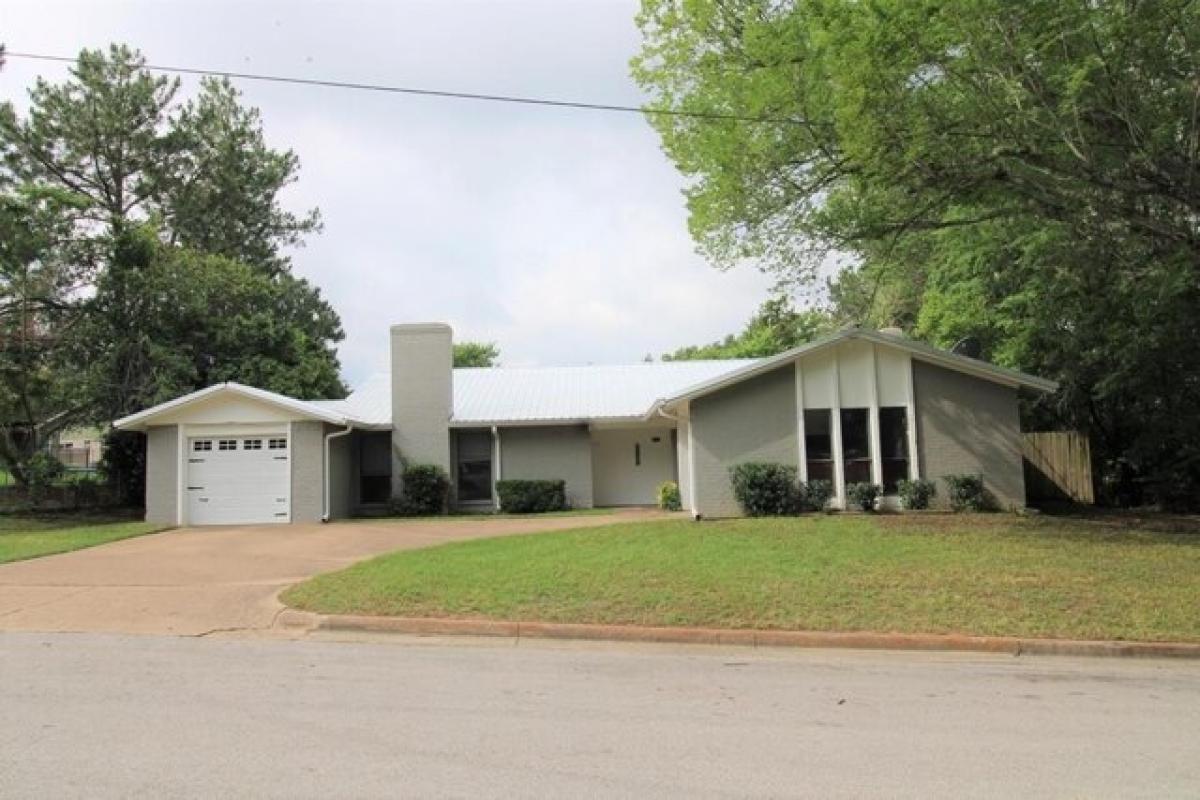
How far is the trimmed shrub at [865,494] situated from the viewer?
1809 centimetres

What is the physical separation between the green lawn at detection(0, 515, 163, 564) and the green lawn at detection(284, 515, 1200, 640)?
650cm

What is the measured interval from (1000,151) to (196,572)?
1319cm

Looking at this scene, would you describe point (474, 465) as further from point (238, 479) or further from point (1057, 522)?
point (1057, 522)

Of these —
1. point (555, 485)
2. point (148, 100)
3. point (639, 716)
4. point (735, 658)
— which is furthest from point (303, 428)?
point (148, 100)

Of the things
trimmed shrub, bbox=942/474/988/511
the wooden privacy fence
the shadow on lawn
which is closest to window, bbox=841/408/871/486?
the shadow on lawn

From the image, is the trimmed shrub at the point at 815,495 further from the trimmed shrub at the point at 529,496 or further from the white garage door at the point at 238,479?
the white garage door at the point at 238,479

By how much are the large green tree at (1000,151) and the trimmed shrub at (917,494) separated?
477cm

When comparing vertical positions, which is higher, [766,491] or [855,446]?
[855,446]

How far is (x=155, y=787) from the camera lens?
4523 millimetres

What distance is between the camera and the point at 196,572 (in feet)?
42.4

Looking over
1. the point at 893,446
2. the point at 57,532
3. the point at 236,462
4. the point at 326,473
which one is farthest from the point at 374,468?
the point at 893,446

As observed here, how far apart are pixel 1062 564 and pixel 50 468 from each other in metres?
25.1

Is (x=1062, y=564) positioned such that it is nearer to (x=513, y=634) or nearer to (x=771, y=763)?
(x=513, y=634)

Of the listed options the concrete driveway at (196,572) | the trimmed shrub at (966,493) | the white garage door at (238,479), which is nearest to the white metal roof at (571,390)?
the white garage door at (238,479)
